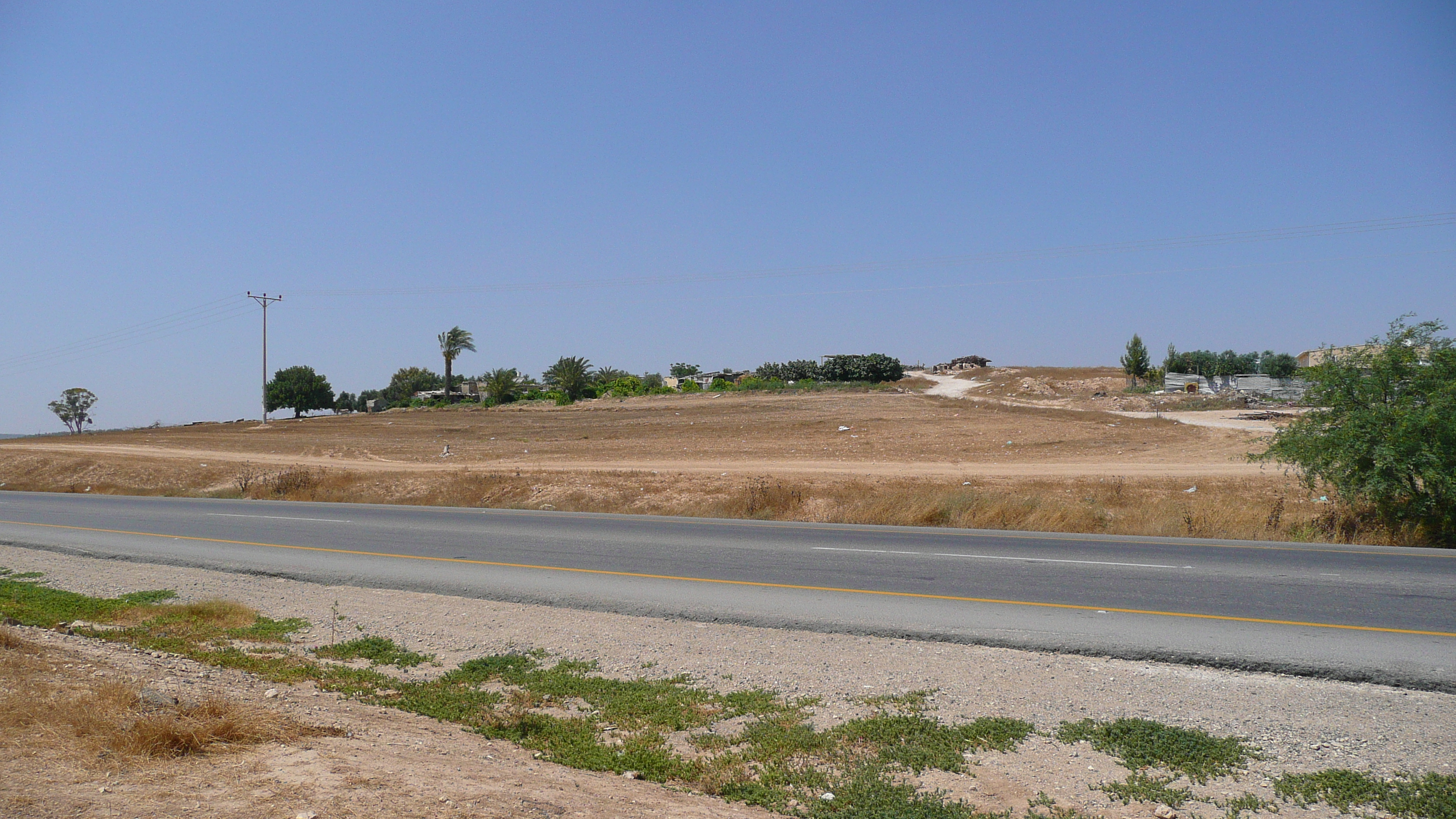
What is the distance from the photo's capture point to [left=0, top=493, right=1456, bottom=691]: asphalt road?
7.98 meters

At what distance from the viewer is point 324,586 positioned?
1211 centimetres

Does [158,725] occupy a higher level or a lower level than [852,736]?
higher

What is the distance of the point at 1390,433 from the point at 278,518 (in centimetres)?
2358

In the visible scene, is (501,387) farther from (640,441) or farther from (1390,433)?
(1390,433)

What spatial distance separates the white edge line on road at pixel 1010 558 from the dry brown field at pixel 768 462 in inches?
182

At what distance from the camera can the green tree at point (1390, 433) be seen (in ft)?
46.5

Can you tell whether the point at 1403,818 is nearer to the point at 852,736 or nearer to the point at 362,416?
the point at 852,736

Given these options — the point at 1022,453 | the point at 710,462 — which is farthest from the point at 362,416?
the point at 1022,453

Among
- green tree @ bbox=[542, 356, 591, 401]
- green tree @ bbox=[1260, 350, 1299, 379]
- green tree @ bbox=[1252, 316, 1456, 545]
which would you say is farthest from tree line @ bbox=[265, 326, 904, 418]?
green tree @ bbox=[1252, 316, 1456, 545]

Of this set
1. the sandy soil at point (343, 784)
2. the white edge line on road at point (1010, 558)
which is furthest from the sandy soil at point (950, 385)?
the sandy soil at point (343, 784)

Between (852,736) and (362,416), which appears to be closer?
(852,736)

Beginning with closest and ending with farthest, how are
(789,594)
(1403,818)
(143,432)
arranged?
1. (1403,818)
2. (789,594)
3. (143,432)

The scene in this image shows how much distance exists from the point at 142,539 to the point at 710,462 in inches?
908

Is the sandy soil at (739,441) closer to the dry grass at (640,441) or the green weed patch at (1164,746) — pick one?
the dry grass at (640,441)
